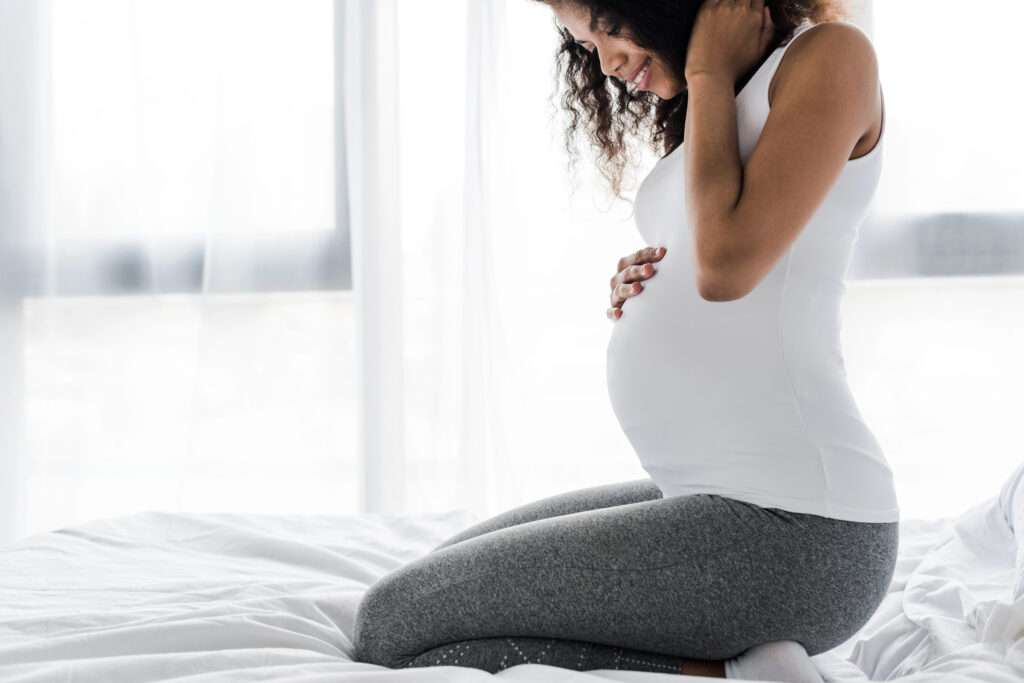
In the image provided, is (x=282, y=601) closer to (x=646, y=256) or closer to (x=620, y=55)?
(x=646, y=256)

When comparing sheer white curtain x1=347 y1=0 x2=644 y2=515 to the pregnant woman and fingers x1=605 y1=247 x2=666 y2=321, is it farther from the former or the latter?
the pregnant woman

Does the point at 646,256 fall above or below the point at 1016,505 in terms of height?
above

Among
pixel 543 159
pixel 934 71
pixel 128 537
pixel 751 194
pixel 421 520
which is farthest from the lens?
pixel 543 159

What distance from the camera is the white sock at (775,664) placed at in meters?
0.85

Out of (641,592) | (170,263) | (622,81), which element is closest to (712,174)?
(641,592)

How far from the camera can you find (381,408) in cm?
248

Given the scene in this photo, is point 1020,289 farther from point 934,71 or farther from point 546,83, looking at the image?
point 546,83

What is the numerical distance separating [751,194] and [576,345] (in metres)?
1.67

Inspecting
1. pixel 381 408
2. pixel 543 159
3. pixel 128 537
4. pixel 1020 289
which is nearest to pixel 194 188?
pixel 381 408

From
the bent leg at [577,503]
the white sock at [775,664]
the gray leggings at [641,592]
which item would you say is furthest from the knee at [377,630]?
the white sock at [775,664]

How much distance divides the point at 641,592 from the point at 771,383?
0.82 ft

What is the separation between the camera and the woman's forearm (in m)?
0.87

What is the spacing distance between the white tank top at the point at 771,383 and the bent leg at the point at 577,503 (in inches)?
6.4

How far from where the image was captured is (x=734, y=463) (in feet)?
3.00
